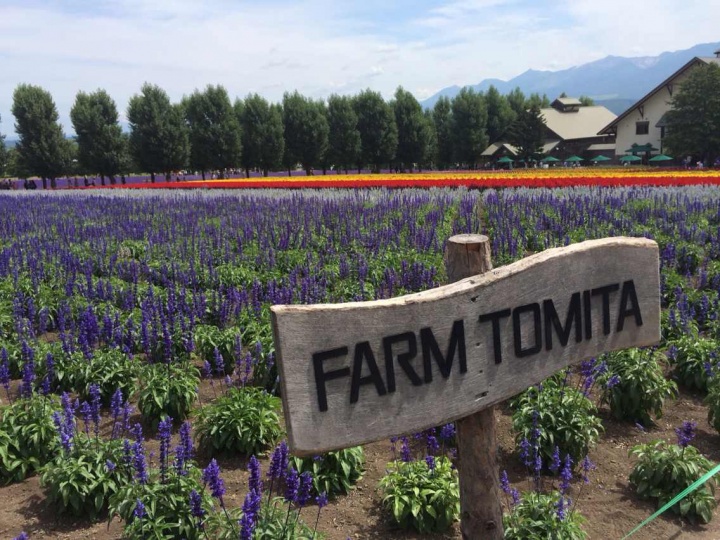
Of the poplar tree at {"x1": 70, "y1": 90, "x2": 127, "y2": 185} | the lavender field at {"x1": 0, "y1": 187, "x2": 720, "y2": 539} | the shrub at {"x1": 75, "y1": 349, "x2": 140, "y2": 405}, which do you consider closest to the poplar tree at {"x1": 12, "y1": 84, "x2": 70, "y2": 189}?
the poplar tree at {"x1": 70, "y1": 90, "x2": 127, "y2": 185}

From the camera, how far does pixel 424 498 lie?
3.88 meters

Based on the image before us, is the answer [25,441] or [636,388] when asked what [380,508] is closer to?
[636,388]

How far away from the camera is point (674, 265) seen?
10.0 meters

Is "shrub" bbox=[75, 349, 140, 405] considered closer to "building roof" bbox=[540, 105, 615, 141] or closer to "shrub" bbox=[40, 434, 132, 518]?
"shrub" bbox=[40, 434, 132, 518]

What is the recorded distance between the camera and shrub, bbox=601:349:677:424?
5250 mm

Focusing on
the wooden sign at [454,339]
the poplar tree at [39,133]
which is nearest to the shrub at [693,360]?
the wooden sign at [454,339]

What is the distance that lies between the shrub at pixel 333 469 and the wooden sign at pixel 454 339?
2327 millimetres

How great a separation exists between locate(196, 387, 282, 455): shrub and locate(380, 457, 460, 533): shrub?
1265 mm

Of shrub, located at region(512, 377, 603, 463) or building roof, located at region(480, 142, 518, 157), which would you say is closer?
shrub, located at region(512, 377, 603, 463)

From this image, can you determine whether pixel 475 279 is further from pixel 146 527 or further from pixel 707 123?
pixel 707 123

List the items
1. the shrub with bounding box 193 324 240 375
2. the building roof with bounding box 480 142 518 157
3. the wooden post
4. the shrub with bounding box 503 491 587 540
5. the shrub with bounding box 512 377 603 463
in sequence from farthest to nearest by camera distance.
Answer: the building roof with bounding box 480 142 518 157 < the shrub with bounding box 193 324 240 375 < the shrub with bounding box 512 377 603 463 < the shrub with bounding box 503 491 587 540 < the wooden post

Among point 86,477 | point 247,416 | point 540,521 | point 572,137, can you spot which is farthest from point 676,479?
point 572,137

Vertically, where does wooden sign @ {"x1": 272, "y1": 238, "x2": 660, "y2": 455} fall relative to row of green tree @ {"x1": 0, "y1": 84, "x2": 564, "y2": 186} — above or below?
below

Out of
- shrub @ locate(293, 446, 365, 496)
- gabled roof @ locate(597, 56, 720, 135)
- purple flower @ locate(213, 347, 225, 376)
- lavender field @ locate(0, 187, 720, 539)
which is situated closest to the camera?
lavender field @ locate(0, 187, 720, 539)
